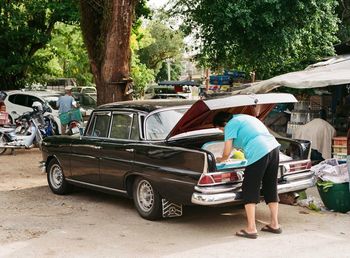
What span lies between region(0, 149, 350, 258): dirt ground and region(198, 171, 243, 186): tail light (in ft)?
2.24

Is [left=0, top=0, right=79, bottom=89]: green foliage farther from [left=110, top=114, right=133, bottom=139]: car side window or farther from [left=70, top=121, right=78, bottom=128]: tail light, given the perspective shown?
[left=110, top=114, right=133, bottom=139]: car side window

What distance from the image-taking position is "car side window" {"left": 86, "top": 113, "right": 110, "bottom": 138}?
8039 millimetres

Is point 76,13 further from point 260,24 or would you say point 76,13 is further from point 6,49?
point 260,24

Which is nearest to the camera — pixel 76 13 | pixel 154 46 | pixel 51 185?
pixel 51 185

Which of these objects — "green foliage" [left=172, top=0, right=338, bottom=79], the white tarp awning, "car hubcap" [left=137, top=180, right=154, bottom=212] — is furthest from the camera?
"green foliage" [left=172, top=0, right=338, bottom=79]

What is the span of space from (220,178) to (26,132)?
9682mm

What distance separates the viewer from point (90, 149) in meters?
7.96

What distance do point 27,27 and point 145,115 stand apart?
14667 millimetres

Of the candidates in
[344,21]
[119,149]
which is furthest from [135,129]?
[344,21]

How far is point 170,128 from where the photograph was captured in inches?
284

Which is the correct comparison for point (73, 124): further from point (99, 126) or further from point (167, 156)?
point (167, 156)

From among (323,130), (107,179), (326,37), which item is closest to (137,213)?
(107,179)

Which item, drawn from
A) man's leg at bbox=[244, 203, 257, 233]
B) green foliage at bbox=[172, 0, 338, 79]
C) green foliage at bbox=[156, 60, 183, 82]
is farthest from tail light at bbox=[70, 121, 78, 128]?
green foliage at bbox=[156, 60, 183, 82]

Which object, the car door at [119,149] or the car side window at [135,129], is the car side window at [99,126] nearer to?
the car door at [119,149]
